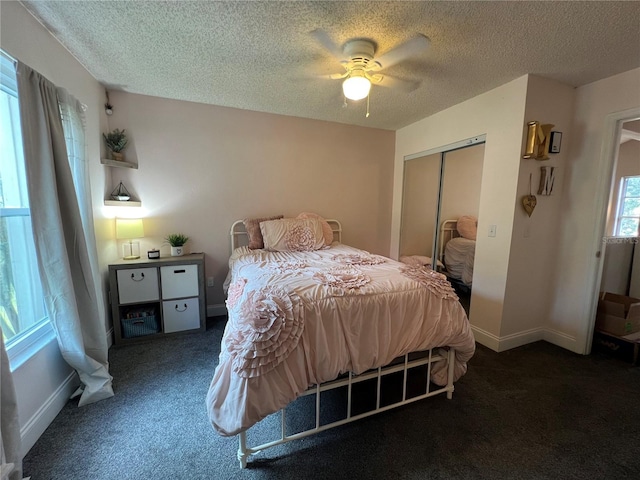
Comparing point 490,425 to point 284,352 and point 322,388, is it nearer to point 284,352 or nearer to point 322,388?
point 322,388

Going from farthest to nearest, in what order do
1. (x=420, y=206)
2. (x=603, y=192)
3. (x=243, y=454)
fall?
(x=420, y=206), (x=603, y=192), (x=243, y=454)

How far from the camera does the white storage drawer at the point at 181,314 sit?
2.67m

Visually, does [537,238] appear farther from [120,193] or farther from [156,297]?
[120,193]

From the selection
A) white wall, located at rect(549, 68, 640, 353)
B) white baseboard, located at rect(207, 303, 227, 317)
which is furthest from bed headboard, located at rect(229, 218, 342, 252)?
white wall, located at rect(549, 68, 640, 353)

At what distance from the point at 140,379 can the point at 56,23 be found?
8.22ft

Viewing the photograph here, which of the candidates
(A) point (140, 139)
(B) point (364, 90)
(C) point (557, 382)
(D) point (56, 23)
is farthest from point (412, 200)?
(D) point (56, 23)

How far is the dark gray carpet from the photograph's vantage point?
4.40 feet

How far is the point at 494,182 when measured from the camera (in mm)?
2490

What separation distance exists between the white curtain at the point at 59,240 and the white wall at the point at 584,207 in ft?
13.1

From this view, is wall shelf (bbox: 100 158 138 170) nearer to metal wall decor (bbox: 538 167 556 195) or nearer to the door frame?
metal wall decor (bbox: 538 167 556 195)

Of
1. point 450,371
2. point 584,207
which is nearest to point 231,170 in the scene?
point 450,371

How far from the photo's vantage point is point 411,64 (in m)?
2.06

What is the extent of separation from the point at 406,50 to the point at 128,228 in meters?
2.82

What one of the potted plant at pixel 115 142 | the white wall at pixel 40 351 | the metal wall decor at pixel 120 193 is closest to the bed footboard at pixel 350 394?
the white wall at pixel 40 351
